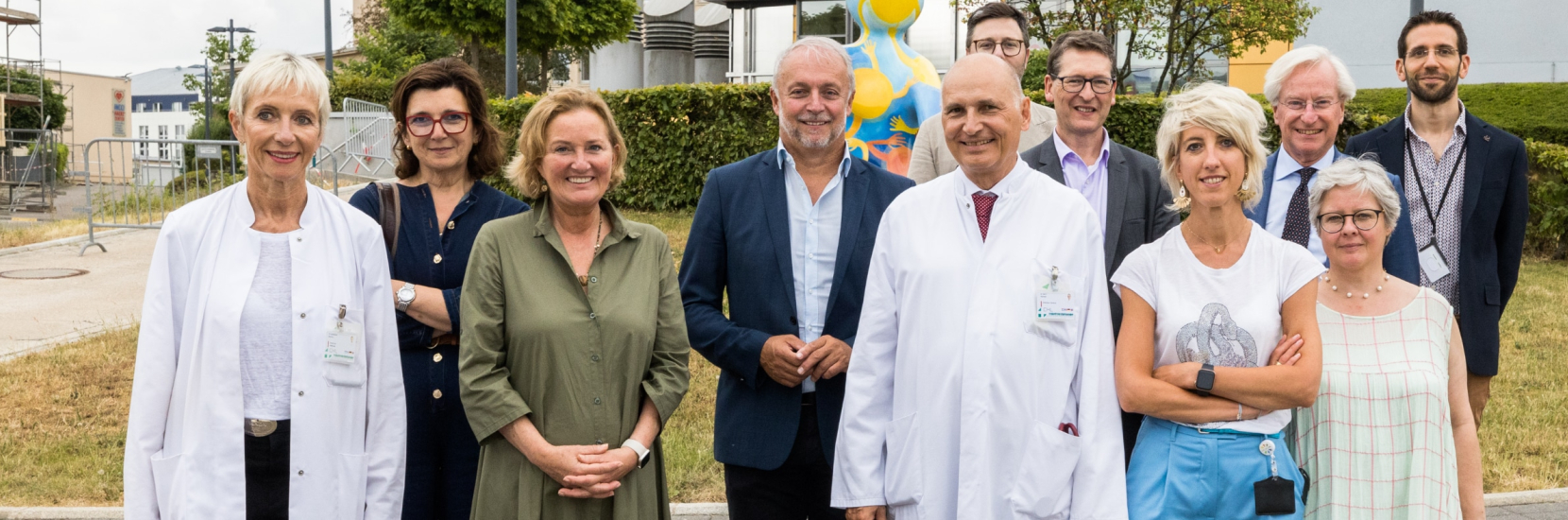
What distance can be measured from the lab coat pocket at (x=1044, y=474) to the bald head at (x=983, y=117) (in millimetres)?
693

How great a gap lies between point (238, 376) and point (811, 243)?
1664mm

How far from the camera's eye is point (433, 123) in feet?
11.8

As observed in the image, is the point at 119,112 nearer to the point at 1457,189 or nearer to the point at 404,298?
the point at 404,298

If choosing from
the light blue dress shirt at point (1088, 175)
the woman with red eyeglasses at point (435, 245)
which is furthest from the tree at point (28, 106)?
the light blue dress shirt at point (1088, 175)

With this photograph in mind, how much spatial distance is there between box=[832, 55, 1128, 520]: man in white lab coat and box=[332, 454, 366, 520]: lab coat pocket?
4.31 ft

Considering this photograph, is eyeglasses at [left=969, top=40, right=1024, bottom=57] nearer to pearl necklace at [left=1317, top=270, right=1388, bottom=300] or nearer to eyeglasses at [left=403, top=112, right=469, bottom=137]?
pearl necklace at [left=1317, top=270, right=1388, bottom=300]

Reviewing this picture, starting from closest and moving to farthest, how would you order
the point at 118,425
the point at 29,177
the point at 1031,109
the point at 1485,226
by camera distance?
the point at 1485,226, the point at 1031,109, the point at 118,425, the point at 29,177

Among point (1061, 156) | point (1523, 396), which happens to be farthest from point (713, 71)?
point (1061, 156)

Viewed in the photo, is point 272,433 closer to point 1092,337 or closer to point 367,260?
point 367,260

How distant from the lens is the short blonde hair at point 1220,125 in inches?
121

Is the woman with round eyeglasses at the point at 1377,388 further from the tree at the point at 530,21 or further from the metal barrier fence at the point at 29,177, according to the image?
the metal barrier fence at the point at 29,177

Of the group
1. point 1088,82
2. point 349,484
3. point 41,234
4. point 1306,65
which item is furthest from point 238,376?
point 41,234

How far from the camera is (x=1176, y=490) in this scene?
9.80 feet

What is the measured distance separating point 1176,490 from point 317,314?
7.69ft
